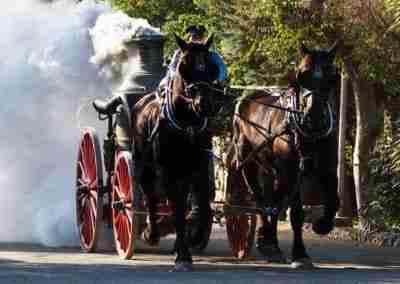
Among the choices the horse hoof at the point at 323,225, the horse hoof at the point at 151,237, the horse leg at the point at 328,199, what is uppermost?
the horse leg at the point at 328,199

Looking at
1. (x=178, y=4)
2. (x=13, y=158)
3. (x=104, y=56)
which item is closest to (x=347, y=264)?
(x=104, y=56)

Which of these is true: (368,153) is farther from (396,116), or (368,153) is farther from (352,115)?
(352,115)

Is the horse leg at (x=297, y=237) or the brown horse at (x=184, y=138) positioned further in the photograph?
the horse leg at (x=297, y=237)

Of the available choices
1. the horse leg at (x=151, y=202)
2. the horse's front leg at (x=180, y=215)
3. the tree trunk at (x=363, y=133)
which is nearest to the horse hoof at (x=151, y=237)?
the horse leg at (x=151, y=202)

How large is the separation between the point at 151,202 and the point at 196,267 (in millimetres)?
1128

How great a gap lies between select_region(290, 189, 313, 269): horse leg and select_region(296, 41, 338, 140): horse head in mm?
864

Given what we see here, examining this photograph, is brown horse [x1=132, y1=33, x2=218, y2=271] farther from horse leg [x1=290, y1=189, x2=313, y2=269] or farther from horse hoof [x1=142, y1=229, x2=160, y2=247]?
horse leg [x1=290, y1=189, x2=313, y2=269]

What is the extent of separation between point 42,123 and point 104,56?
177 centimetres

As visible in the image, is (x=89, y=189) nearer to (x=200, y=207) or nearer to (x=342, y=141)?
(x=200, y=207)

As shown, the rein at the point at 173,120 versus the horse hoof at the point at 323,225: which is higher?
the rein at the point at 173,120

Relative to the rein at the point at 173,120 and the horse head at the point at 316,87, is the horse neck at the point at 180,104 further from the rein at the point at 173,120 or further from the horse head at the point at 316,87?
the horse head at the point at 316,87

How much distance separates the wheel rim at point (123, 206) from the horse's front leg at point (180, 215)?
1064 millimetres

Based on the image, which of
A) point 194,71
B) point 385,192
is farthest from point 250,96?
point 385,192

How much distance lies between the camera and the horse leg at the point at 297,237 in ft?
49.4
